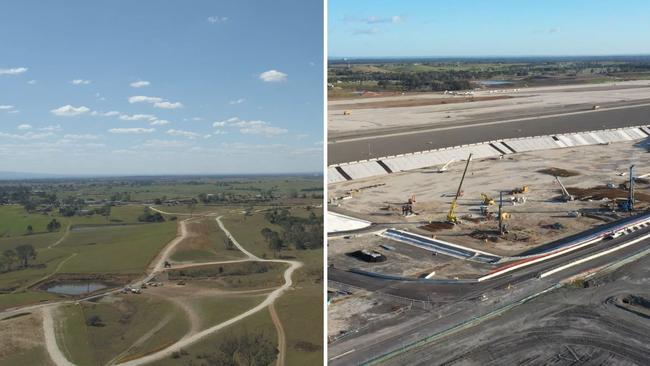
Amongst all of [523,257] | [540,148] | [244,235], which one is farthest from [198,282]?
[540,148]

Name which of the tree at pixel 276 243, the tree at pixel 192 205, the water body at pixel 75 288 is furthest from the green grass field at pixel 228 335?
the tree at pixel 192 205

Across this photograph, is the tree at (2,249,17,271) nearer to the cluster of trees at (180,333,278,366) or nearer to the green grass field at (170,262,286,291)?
the green grass field at (170,262,286,291)

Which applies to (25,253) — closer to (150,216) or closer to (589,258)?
(150,216)

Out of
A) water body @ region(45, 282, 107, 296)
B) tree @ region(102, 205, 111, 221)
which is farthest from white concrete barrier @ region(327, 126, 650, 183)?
water body @ region(45, 282, 107, 296)

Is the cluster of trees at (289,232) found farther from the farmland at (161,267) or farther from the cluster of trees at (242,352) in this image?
the cluster of trees at (242,352)

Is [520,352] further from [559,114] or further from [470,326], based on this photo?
→ [559,114]
